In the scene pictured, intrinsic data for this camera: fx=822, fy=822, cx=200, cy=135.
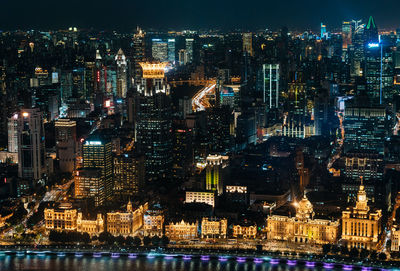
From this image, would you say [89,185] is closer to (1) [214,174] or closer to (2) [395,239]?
(1) [214,174]

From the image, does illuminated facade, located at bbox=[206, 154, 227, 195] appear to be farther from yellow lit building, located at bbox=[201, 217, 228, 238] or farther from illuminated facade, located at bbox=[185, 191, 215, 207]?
yellow lit building, located at bbox=[201, 217, 228, 238]

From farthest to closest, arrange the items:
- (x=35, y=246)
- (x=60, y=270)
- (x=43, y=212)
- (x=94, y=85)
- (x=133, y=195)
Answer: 1. (x=94, y=85)
2. (x=133, y=195)
3. (x=43, y=212)
4. (x=35, y=246)
5. (x=60, y=270)

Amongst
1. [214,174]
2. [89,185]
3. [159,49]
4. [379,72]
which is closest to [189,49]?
[159,49]

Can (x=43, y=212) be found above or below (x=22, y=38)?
below

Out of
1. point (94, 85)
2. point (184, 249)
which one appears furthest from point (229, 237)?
point (94, 85)

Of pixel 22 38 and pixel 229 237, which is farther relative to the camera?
pixel 22 38

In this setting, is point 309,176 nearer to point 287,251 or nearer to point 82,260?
point 287,251
